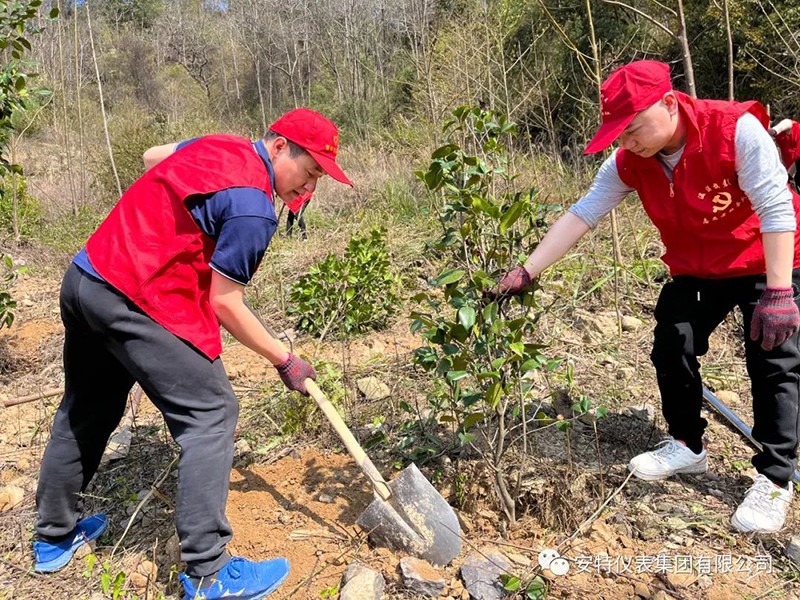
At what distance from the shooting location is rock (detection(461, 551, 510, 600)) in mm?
1937

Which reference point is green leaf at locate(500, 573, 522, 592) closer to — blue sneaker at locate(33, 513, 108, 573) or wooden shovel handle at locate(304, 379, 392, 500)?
wooden shovel handle at locate(304, 379, 392, 500)

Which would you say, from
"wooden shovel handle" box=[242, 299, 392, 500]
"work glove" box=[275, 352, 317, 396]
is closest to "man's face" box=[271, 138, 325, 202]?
"wooden shovel handle" box=[242, 299, 392, 500]

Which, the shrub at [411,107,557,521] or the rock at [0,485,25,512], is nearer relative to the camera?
the shrub at [411,107,557,521]

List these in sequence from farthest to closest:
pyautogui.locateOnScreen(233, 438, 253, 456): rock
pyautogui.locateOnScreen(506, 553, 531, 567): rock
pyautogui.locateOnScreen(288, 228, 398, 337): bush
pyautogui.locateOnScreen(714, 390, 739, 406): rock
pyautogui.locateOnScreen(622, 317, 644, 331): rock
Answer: pyautogui.locateOnScreen(288, 228, 398, 337): bush
pyautogui.locateOnScreen(622, 317, 644, 331): rock
pyautogui.locateOnScreen(714, 390, 739, 406): rock
pyautogui.locateOnScreen(233, 438, 253, 456): rock
pyautogui.locateOnScreen(506, 553, 531, 567): rock

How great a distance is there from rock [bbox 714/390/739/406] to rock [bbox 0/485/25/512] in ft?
10.3

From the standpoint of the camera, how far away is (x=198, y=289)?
194 centimetres

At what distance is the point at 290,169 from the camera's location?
1930 mm

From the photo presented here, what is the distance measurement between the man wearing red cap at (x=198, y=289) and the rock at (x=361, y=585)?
21cm

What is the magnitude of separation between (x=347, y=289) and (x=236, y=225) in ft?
7.26

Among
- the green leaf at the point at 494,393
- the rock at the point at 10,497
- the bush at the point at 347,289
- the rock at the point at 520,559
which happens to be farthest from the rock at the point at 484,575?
the bush at the point at 347,289

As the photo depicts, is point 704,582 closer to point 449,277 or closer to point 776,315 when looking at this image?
point 776,315

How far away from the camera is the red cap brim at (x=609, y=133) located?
189 centimetres

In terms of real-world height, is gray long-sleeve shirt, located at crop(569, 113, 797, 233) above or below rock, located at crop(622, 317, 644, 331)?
above

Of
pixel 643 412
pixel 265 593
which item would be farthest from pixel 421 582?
pixel 643 412
